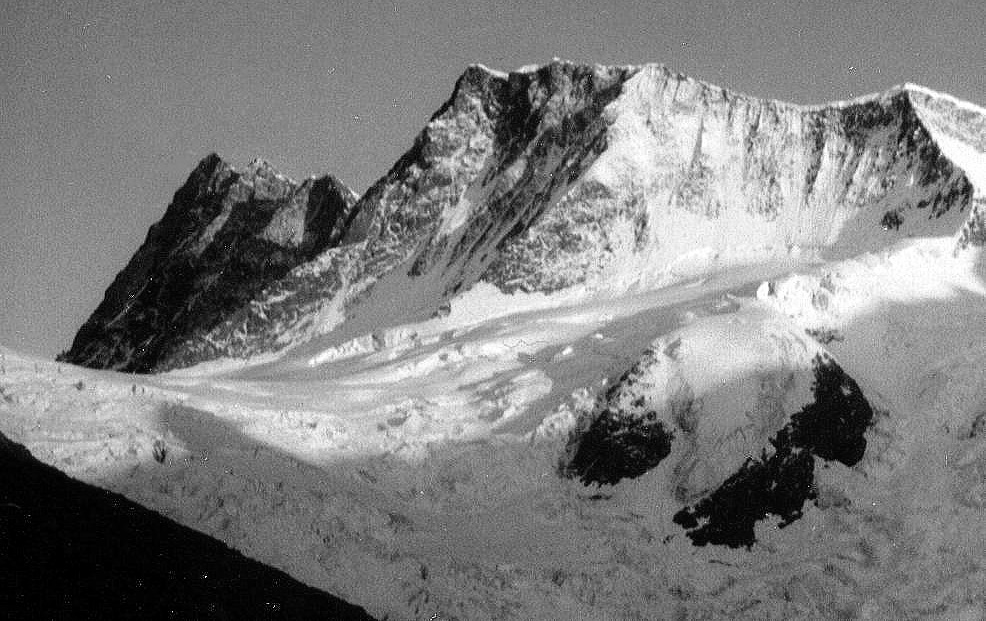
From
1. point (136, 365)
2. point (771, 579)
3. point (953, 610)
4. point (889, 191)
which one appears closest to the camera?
point (953, 610)

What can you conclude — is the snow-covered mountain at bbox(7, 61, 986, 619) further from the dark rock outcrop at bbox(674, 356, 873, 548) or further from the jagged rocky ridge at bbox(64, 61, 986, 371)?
the jagged rocky ridge at bbox(64, 61, 986, 371)

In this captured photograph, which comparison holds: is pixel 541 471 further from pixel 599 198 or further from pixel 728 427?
pixel 599 198

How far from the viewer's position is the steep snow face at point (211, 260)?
136750mm

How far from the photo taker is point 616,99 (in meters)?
113

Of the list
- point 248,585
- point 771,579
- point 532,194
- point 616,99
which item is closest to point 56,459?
point 248,585

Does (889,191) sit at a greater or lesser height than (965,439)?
greater

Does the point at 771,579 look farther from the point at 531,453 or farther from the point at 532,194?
the point at 532,194

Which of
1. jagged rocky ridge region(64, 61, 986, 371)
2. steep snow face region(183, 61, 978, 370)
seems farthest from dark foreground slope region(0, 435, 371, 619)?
jagged rocky ridge region(64, 61, 986, 371)

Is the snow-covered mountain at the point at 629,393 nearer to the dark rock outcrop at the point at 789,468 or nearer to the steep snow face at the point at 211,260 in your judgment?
the dark rock outcrop at the point at 789,468

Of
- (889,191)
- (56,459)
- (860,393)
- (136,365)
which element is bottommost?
(56,459)

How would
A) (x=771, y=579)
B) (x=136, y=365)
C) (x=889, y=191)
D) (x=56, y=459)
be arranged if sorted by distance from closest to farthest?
(x=56, y=459) < (x=771, y=579) < (x=889, y=191) < (x=136, y=365)

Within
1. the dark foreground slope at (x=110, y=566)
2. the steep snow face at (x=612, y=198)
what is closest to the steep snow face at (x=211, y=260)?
the steep snow face at (x=612, y=198)

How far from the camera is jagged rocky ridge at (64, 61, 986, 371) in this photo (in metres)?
97.8

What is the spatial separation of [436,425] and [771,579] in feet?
62.7
